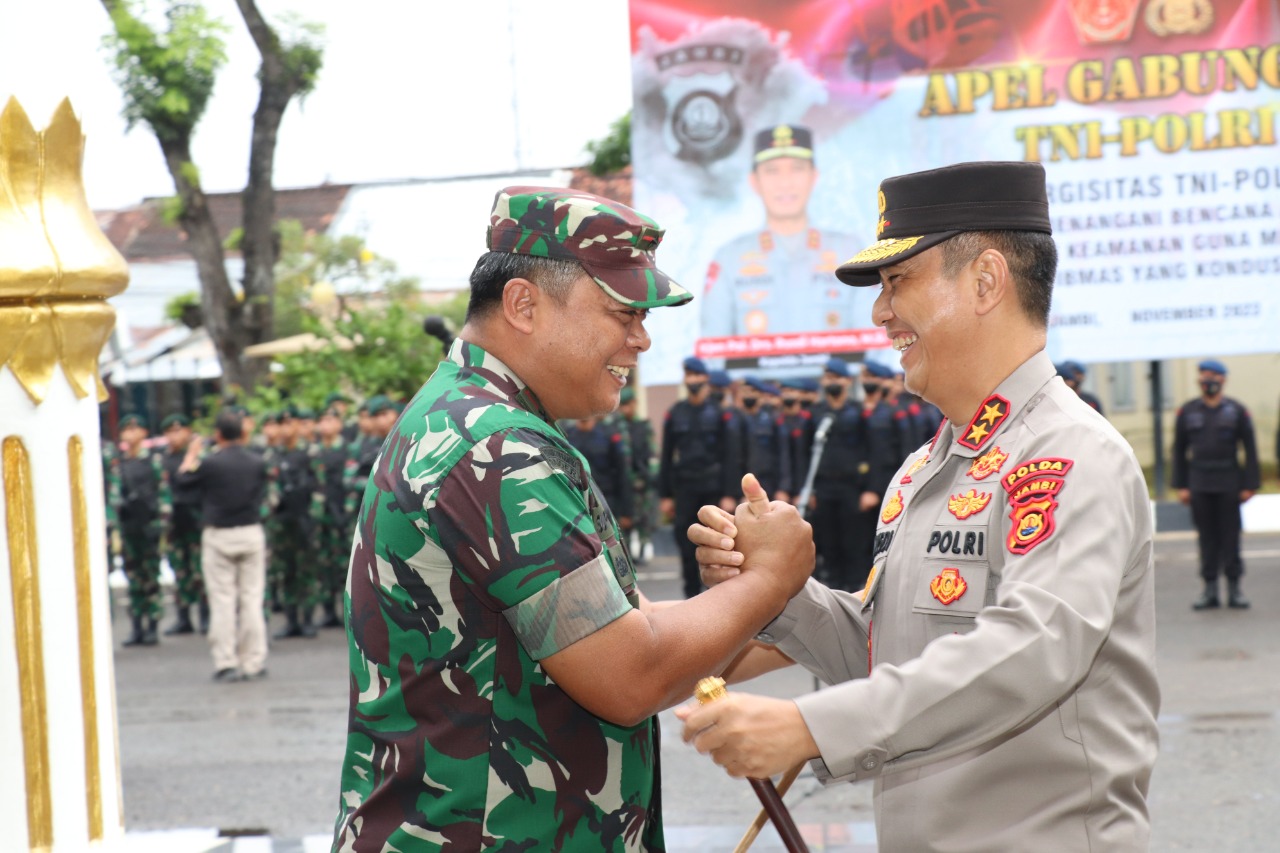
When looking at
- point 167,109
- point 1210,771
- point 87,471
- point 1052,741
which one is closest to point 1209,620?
point 1210,771

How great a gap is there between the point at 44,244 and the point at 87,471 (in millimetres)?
360

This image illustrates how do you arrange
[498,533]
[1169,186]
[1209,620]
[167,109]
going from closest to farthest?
1. [498,533]
2. [1209,620]
3. [1169,186]
4. [167,109]

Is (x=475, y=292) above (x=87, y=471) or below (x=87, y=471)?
above

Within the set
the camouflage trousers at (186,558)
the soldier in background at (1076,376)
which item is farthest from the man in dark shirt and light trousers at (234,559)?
the soldier in background at (1076,376)

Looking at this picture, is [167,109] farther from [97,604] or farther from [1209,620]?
[97,604]

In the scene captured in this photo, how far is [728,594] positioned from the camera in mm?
2186

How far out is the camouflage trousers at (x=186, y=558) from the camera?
41.7ft

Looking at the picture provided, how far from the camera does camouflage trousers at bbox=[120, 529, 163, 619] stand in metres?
12.3

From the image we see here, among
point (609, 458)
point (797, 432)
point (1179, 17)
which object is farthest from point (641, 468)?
point (1179, 17)

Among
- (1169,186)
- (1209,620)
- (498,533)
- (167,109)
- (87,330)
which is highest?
(167,109)

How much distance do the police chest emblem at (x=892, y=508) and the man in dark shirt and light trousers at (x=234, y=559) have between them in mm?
8247

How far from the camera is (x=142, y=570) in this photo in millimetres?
12383

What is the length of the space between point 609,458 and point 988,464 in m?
11.6

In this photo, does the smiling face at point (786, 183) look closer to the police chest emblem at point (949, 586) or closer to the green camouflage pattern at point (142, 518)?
the green camouflage pattern at point (142, 518)
